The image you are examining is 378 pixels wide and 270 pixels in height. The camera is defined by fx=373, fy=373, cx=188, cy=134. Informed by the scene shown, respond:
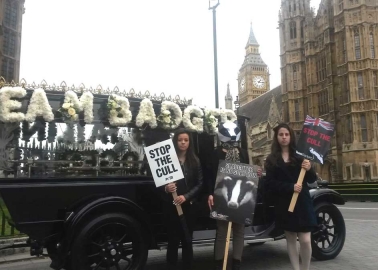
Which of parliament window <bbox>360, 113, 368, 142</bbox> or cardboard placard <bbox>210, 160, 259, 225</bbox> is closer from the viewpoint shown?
cardboard placard <bbox>210, 160, 259, 225</bbox>

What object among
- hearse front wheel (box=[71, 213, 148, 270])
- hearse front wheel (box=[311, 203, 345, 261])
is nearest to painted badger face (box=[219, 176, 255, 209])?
hearse front wheel (box=[71, 213, 148, 270])

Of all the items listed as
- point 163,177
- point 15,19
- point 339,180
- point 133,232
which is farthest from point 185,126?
point 15,19

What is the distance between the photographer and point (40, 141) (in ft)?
16.5

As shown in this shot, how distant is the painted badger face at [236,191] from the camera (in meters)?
4.82

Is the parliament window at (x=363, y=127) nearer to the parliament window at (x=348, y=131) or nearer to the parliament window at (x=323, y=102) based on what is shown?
the parliament window at (x=348, y=131)

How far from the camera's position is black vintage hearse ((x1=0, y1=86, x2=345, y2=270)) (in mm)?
4738

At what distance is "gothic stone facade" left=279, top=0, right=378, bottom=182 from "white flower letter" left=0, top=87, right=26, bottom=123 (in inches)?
1583

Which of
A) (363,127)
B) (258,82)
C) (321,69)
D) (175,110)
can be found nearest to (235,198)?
(175,110)

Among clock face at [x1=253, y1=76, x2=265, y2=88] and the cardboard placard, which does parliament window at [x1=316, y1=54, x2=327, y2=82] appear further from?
clock face at [x1=253, y1=76, x2=265, y2=88]

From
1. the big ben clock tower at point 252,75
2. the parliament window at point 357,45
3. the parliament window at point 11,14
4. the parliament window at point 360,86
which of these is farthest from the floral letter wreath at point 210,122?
the big ben clock tower at point 252,75

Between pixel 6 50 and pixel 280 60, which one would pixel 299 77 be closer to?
pixel 280 60

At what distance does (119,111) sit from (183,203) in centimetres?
167

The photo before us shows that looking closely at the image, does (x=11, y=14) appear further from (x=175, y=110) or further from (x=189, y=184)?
(x=189, y=184)

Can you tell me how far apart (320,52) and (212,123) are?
46916mm
